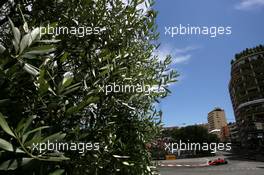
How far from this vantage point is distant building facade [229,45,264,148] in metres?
85.8

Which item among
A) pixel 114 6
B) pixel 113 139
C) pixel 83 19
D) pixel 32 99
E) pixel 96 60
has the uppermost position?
pixel 114 6

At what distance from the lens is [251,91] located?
3484 inches

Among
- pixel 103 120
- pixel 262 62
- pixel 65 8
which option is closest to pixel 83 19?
pixel 65 8

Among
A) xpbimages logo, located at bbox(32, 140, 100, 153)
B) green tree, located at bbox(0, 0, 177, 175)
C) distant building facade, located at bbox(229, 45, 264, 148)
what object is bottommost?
xpbimages logo, located at bbox(32, 140, 100, 153)

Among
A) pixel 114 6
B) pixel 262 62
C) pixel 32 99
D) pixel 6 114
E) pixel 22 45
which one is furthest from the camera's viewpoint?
pixel 262 62

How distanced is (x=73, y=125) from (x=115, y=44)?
116 cm

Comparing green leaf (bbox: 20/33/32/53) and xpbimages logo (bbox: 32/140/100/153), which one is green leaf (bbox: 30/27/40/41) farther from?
xpbimages logo (bbox: 32/140/100/153)

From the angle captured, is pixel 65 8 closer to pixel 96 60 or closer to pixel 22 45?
pixel 96 60

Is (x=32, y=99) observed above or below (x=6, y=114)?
above

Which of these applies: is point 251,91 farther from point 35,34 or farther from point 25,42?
point 25,42

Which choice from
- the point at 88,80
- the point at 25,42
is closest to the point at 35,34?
the point at 25,42

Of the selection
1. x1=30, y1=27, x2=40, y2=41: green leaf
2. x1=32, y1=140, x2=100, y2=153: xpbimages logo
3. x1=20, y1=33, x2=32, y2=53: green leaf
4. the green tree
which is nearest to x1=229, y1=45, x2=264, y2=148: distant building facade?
the green tree

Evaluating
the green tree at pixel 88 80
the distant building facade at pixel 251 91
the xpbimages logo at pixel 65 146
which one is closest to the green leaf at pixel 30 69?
the green tree at pixel 88 80

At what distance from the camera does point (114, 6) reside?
323cm
